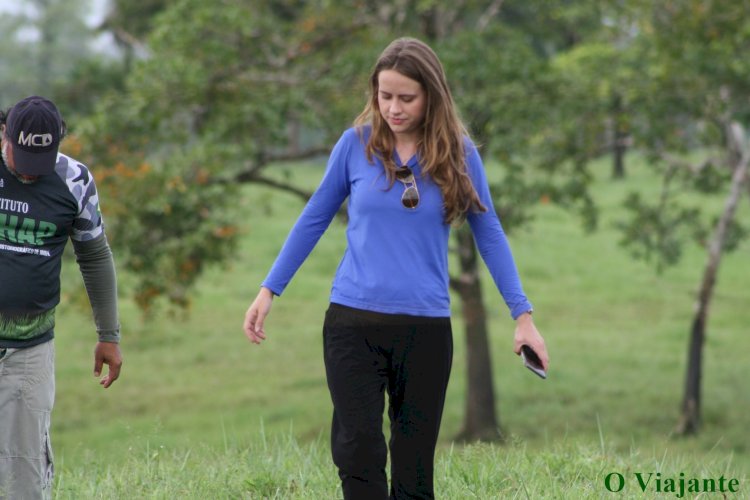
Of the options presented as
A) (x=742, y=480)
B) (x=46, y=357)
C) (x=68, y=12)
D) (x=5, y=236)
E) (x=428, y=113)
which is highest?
(x=68, y=12)

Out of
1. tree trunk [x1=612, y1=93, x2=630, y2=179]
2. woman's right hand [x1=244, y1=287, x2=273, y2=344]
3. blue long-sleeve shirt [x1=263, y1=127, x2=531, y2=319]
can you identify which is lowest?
woman's right hand [x1=244, y1=287, x2=273, y2=344]

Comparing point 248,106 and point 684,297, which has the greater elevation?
point 248,106

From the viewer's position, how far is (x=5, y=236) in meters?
3.75

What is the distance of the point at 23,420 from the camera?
3.77 metres

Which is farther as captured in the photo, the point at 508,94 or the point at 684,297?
the point at 684,297

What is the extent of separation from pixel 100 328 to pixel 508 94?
30.8ft

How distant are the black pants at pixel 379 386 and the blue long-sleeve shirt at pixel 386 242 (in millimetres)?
65

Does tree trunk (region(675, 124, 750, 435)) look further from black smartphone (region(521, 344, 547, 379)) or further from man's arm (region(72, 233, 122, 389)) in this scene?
man's arm (region(72, 233, 122, 389))

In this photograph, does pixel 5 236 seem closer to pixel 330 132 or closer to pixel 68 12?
pixel 330 132

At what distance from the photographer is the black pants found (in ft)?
12.6

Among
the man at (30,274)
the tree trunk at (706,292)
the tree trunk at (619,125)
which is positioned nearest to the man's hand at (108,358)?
the man at (30,274)

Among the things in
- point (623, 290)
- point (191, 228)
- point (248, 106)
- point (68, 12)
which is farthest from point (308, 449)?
point (68, 12)

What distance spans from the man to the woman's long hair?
1.02 metres

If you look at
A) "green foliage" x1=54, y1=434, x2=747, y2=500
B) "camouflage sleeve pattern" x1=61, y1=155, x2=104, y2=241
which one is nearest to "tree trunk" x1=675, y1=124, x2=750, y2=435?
"green foliage" x1=54, y1=434, x2=747, y2=500
